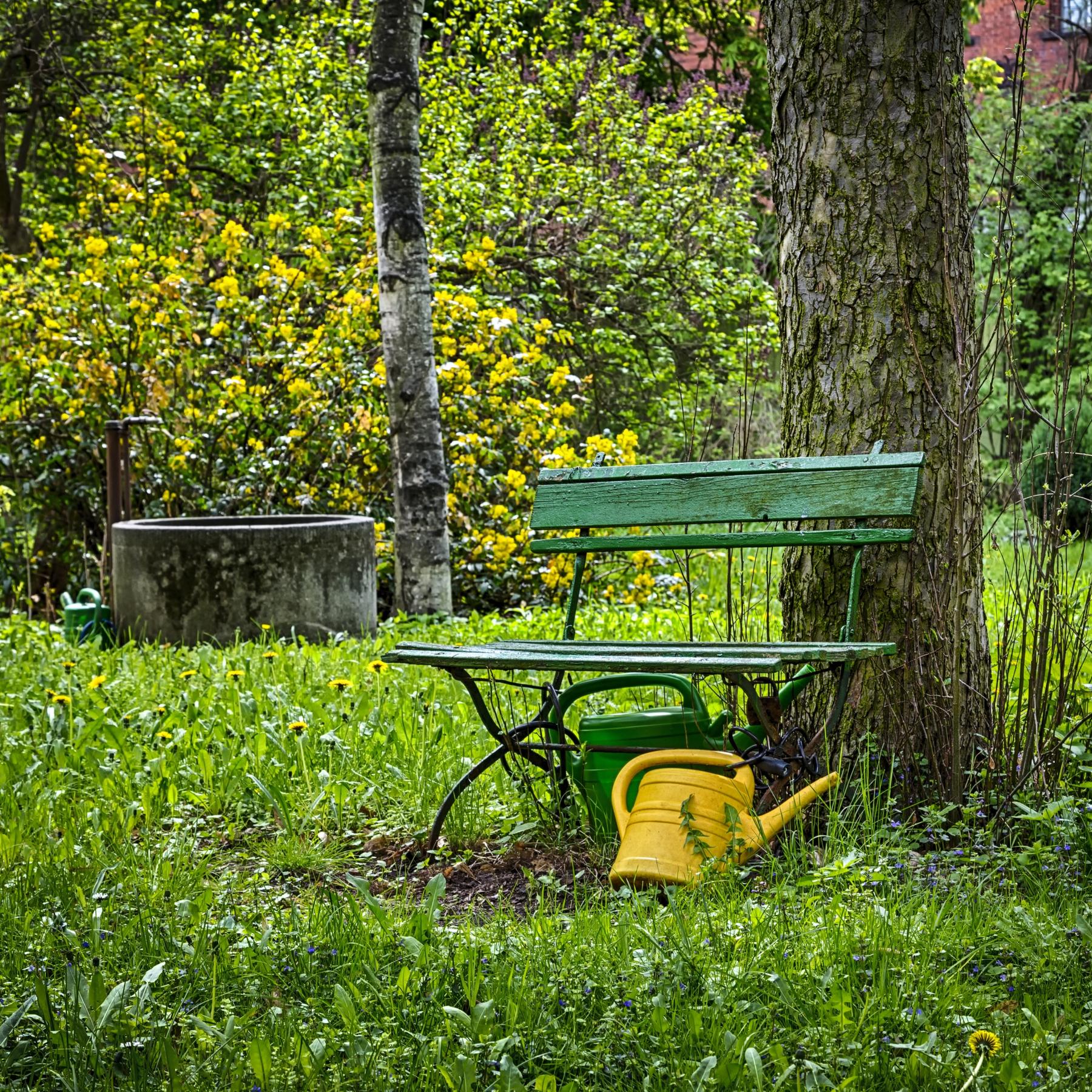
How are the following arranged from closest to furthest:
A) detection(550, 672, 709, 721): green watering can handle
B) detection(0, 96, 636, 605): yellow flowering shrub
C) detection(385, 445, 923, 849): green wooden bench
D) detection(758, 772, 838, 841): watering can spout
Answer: detection(758, 772, 838, 841): watering can spout → detection(385, 445, 923, 849): green wooden bench → detection(550, 672, 709, 721): green watering can handle → detection(0, 96, 636, 605): yellow flowering shrub

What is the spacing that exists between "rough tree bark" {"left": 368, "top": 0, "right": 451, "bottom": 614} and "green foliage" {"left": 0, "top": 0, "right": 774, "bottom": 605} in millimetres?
809

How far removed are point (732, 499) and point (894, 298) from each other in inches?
28.4

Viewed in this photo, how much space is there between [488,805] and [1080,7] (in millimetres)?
15121

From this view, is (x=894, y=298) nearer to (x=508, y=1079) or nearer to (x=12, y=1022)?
(x=508, y=1079)

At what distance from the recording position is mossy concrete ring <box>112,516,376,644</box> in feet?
20.4

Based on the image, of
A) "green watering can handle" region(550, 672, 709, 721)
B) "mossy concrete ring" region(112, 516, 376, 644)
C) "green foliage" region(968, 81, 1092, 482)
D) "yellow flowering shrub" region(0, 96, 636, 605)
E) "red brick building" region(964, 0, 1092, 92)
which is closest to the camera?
"green watering can handle" region(550, 672, 709, 721)

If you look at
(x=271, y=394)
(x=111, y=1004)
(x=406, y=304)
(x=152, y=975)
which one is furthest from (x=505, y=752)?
(x=271, y=394)

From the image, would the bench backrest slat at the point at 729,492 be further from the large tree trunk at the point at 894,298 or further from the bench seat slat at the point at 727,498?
the large tree trunk at the point at 894,298

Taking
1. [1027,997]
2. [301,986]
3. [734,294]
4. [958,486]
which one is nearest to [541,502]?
[958,486]

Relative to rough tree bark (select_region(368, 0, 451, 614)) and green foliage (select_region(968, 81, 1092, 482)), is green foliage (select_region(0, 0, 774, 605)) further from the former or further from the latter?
green foliage (select_region(968, 81, 1092, 482))

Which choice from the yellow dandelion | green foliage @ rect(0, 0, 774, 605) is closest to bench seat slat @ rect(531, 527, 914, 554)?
the yellow dandelion

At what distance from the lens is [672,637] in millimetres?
6016

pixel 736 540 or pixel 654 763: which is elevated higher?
pixel 736 540

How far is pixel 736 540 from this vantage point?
365 centimetres
